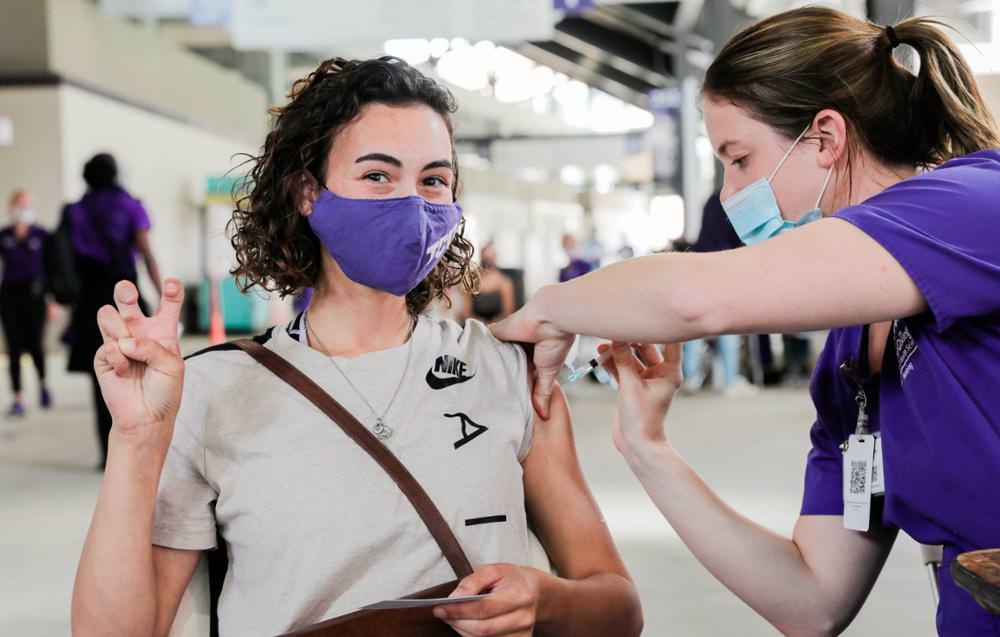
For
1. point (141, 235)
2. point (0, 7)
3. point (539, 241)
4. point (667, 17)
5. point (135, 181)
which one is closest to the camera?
point (141, 235)

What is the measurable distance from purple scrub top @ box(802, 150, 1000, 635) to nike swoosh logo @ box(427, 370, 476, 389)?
0.60m

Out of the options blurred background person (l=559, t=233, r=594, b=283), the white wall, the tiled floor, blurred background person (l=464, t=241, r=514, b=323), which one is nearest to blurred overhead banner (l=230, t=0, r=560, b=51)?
blurred background person (l=464, t=241, r=514, b=323)

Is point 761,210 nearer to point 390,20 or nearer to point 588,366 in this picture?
point 588,366

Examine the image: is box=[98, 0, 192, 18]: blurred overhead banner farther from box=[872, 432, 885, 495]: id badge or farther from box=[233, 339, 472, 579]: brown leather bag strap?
box=[872, 432, 885, 495]: id badge

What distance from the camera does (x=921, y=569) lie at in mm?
4402

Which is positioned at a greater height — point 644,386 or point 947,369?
point 947,369

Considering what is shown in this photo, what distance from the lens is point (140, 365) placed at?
57.4 inches

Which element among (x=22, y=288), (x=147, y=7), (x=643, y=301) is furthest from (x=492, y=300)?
(x=643, y=301)

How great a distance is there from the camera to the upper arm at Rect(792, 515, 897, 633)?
178 centimetres

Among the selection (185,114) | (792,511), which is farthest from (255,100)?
(792,511)

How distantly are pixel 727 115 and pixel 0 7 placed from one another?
1621 centimetres

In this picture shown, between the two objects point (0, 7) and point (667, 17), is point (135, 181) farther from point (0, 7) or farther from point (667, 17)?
point (667, 17)

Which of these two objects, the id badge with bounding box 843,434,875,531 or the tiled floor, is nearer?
the id badge with bounding box 843,434,875,531

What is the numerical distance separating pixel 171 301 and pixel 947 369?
93 centimetres
